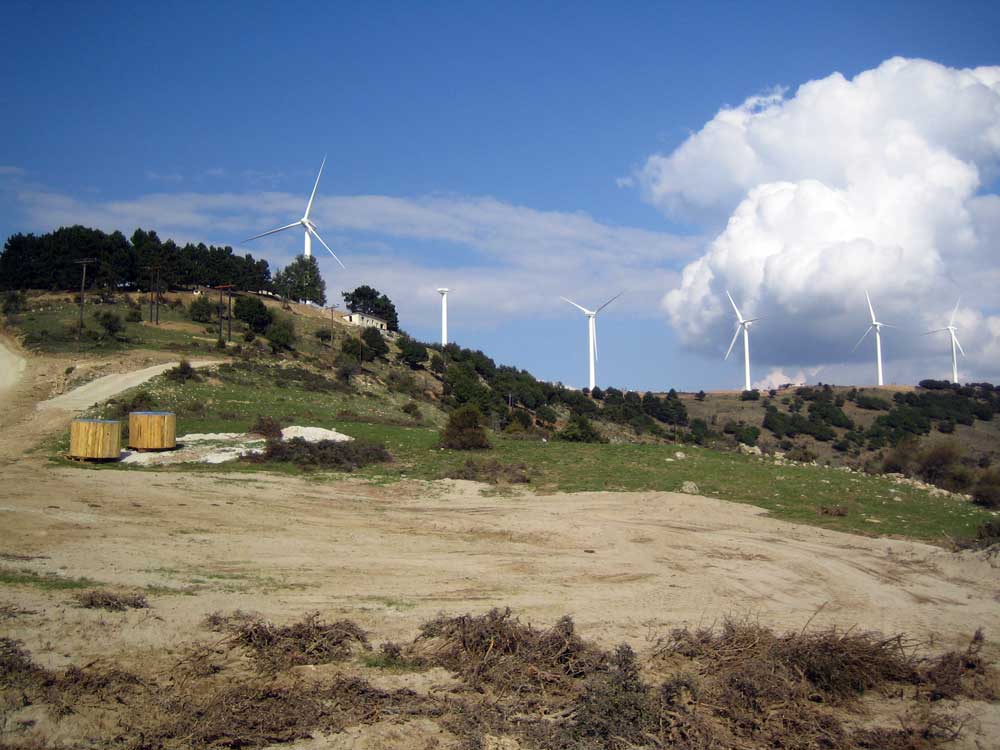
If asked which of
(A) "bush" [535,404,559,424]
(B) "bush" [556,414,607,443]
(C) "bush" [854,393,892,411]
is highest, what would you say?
(C) "bush" [854,393,892,411]

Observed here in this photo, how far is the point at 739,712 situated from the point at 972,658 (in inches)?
142

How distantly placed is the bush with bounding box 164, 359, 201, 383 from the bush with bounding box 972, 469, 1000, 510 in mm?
38674

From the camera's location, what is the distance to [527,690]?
326 inches

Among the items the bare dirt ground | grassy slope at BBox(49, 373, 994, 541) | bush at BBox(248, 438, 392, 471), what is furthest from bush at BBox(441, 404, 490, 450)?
the bare dirt ground

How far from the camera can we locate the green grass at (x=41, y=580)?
34.5ft

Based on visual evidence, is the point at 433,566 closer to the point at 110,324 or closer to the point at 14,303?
the point at 110,324

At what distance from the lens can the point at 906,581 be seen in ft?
46.5

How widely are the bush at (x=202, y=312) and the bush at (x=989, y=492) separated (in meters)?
67.1

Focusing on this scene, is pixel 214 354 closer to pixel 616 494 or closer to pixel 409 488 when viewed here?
pixel 409 488

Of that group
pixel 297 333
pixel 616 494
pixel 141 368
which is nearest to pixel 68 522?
pixel 616 494

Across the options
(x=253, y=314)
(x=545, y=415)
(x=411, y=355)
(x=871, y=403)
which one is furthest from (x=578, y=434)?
(x=871, y=403)

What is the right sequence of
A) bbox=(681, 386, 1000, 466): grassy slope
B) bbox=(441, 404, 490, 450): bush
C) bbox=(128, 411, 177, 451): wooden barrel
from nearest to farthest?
bbox=(128, 411, 177, 451): wooden barrel → bbox=(441, 404, 490, 450): bush → bbox=(681, 386, 1000, 466): grassy slope

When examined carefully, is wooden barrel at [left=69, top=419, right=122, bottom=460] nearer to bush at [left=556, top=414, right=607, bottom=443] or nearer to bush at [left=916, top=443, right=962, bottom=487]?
bush at [left=556, top=414, right=607, bottom=443]

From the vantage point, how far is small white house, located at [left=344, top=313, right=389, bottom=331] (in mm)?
105000
